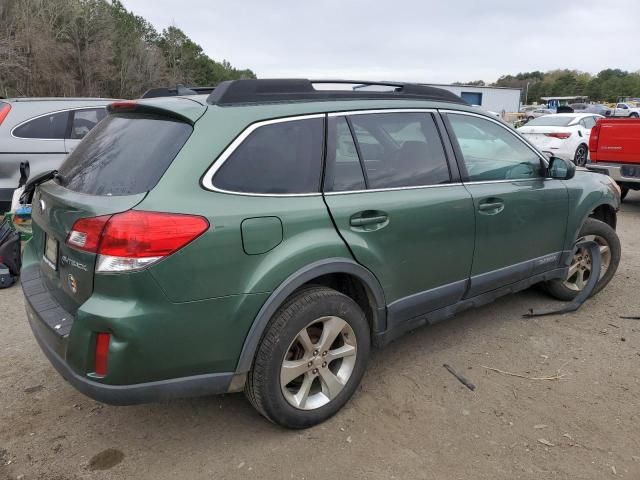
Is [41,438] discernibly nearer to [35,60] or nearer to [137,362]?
[137,362]

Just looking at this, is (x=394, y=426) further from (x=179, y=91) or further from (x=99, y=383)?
(x=179, y=91)

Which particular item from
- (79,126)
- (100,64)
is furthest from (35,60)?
(79,126)

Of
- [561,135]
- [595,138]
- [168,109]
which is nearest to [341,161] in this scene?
[168,109]

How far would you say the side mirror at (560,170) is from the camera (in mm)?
3836

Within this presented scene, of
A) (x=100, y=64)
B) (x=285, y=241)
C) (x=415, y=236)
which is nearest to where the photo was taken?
(x=285, y=241)

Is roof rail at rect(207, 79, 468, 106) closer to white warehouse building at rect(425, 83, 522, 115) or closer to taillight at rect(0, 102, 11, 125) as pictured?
taillight at rect(0, 102, 11, 125)

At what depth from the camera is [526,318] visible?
13.5 feet

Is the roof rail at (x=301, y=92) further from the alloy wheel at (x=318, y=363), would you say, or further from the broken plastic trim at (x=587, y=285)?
the broken plastic trim at (x=587, y=285)

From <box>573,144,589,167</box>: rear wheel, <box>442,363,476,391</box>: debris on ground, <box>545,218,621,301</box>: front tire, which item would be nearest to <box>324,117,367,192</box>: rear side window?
<box>442,363,476,391</box>: debris on ground

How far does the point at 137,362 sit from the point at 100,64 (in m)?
49.2

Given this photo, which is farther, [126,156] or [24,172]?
[24,172]

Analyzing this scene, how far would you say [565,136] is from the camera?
43.3ft

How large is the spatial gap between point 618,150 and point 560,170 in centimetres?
542

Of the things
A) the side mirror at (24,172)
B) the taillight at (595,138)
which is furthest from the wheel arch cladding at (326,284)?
the taillight at (595,138)
